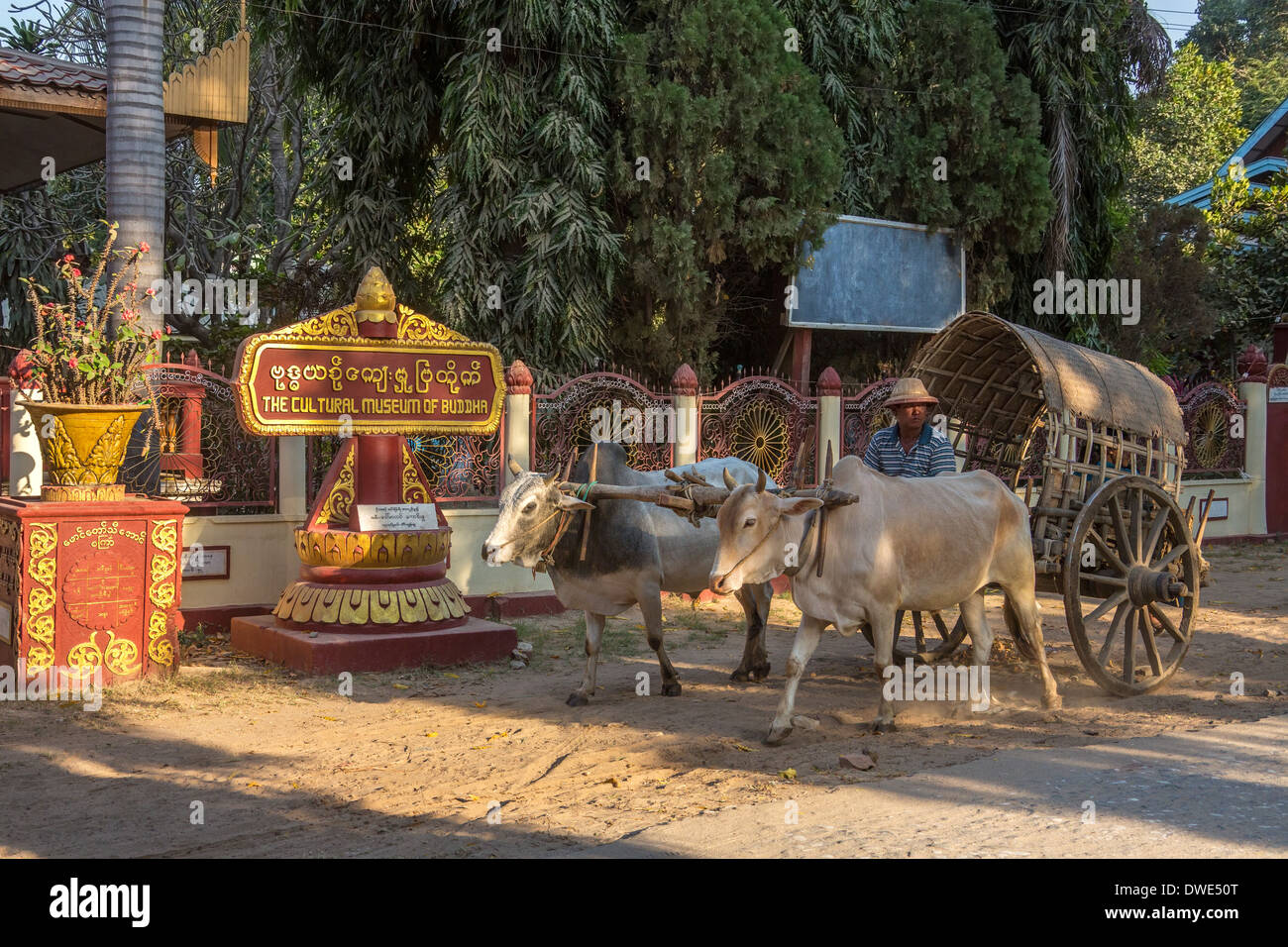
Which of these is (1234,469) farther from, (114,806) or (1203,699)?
(114,806)

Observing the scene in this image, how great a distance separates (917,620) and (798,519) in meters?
2.25

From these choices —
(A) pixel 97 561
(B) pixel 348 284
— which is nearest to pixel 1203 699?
(A) pixel 97 561

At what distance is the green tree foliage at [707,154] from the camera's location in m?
14.0

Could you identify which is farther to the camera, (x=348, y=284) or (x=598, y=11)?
(x=348, y=284)

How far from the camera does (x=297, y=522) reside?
10.1 m

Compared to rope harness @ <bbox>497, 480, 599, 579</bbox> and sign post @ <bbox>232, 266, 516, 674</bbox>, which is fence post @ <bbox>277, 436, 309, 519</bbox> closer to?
sign post @ <bbox>232, 266, 516, 674</bbox>

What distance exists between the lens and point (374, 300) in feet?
30.5

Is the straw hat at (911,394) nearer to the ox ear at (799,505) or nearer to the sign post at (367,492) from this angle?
the ox ear at (799,505)

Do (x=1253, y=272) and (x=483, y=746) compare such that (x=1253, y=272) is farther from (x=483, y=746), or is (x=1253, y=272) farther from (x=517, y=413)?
(x=483, y=746)

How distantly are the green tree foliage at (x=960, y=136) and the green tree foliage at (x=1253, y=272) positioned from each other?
22.2ft

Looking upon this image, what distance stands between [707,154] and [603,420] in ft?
13.4

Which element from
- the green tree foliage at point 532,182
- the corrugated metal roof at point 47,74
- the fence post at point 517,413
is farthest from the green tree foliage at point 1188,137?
the corrugated metal roof at point 47,74

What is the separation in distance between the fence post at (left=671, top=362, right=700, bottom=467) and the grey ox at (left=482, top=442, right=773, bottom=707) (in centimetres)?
389

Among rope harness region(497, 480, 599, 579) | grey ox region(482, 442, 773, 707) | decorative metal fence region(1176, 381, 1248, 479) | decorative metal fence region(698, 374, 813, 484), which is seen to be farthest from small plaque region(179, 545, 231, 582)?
decorative metal fence region(1176, 381, 1248, 479)
